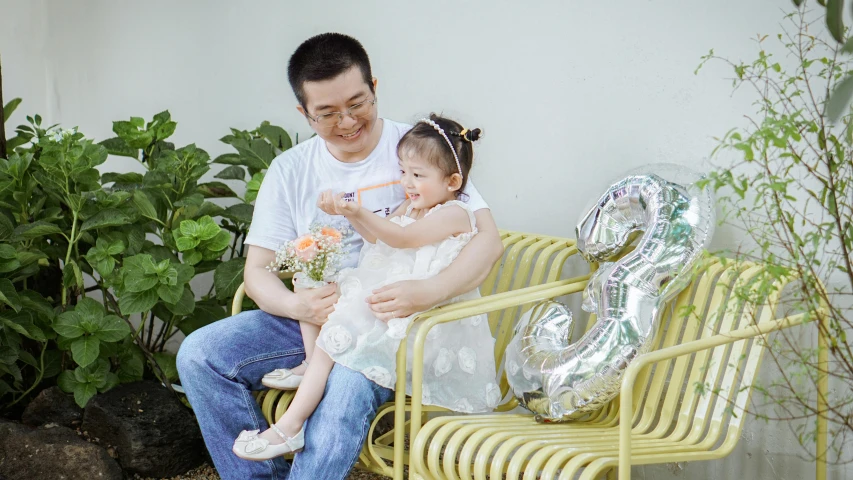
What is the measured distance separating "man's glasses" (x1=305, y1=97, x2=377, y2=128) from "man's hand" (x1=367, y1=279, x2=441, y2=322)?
0.49m

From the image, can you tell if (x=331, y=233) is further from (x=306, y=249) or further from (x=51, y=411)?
(x=51, y=411)

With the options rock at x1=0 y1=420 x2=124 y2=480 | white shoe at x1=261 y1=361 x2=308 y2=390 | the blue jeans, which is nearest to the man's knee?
the blue jeans

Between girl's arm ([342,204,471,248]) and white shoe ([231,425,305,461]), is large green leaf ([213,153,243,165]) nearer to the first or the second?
girl's arm ([342,204,471,248])

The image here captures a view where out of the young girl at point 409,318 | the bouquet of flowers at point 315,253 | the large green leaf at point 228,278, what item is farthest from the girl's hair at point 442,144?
the large green leaf at point 228,278

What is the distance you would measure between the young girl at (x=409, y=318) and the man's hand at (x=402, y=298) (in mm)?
29

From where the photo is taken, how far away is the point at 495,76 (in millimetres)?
3166

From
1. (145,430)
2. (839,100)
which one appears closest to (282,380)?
(145,430)

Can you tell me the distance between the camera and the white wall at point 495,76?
266 cm

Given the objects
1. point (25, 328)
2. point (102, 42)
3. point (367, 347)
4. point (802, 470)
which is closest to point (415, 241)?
point (367, 347)

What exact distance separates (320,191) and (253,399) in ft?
2.07

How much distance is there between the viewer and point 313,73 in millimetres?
2477

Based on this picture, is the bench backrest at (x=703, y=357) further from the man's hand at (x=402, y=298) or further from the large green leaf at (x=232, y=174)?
the large green leaf at (x=232, y=174)

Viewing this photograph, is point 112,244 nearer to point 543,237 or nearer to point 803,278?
Result: point 543,237

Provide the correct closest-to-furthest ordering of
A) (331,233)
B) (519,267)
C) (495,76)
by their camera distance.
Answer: (331,233), (519,267), (495,76)
